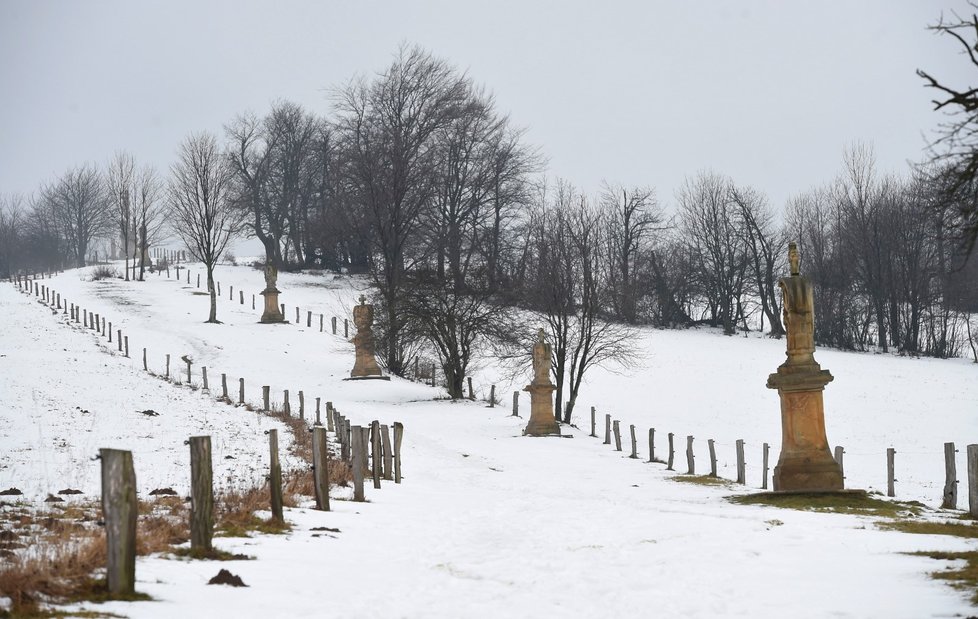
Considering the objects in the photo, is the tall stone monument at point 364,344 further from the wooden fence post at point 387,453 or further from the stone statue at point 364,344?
the wooden fence post at point 387,453

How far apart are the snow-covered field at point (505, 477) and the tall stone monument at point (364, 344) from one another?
1.16 meters

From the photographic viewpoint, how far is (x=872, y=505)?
16516 mm

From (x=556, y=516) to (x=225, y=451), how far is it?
880 cm

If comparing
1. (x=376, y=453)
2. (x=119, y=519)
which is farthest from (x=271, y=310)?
(x=119, y=519)

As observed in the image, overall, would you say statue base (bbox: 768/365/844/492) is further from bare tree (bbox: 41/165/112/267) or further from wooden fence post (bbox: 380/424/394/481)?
bare tree (bbox: 41/165/112/267)

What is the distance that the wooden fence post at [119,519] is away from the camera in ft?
Result: 22.3

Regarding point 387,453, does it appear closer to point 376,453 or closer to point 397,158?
point 376,453

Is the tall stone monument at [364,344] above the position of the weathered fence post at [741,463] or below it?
above

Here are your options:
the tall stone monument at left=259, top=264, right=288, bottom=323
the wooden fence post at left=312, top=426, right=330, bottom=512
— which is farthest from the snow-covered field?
the tall stone monument at left=259, top=264, right=288, bottom=323

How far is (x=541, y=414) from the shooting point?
1297 inches

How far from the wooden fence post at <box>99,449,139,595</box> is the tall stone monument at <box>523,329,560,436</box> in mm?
26118

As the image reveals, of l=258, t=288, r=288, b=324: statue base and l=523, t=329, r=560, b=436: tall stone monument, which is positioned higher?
l=258, t=288, r=288, b=324: statue base

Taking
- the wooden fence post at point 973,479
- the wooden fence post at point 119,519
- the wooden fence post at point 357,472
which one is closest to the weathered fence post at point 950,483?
the wooden fence post at point 973,479

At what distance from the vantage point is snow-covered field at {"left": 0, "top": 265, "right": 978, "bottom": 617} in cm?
816
